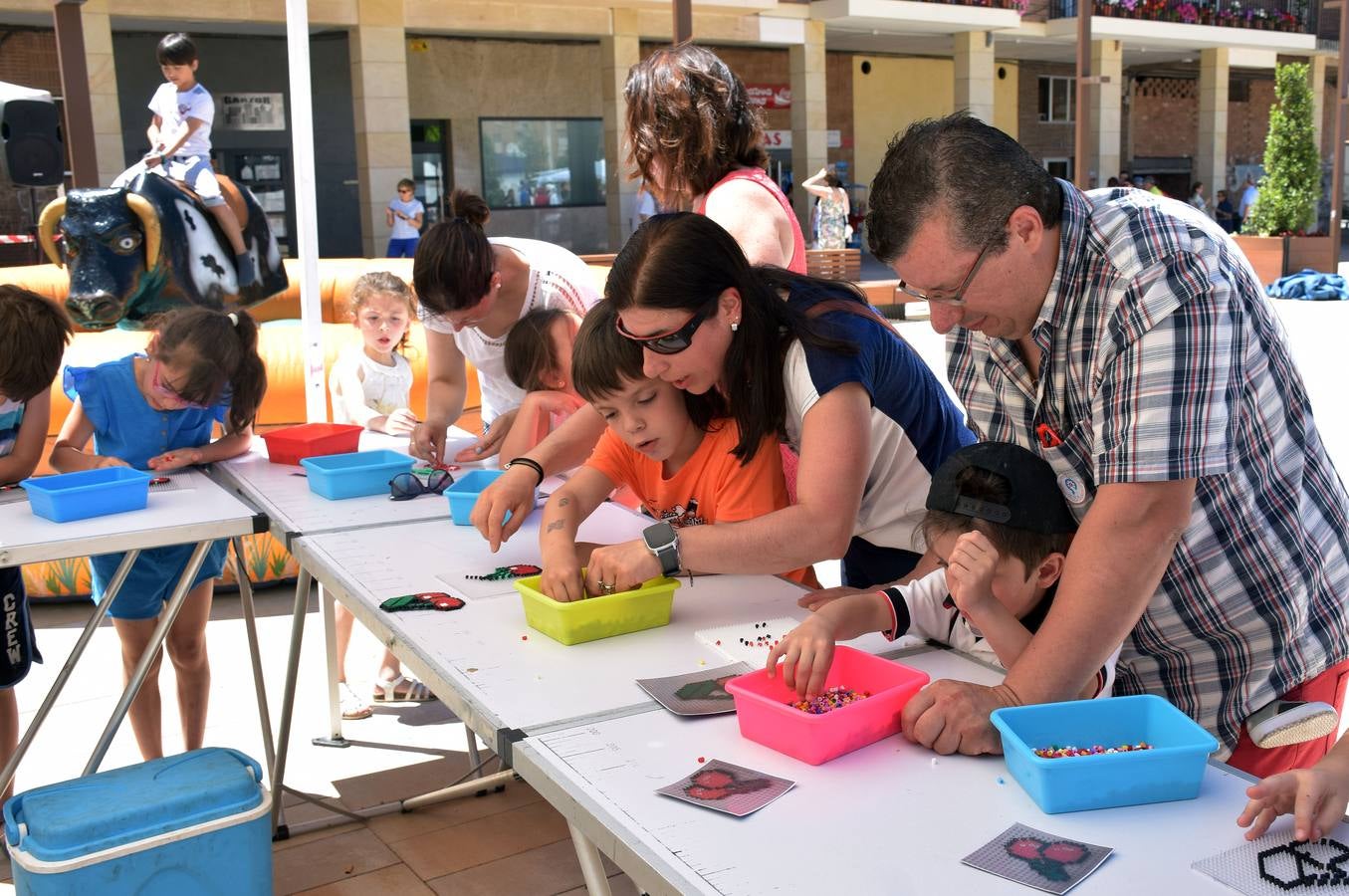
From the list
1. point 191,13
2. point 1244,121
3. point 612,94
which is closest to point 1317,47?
point 1244,121

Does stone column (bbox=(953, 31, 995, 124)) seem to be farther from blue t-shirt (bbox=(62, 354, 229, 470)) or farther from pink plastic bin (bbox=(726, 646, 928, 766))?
pink plastic bin (bbox=(726, 646, 928, 766))

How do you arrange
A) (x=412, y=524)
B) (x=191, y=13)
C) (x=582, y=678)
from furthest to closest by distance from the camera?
(x=191, y=13), (x=412, y=524), (x=582, y=678)

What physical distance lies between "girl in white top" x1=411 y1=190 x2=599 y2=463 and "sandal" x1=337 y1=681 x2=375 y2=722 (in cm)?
100

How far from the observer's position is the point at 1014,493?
1.73 metres

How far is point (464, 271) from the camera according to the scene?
3059 mm

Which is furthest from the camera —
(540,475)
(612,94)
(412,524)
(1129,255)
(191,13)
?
(612,94)

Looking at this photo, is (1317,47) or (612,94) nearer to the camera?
(612,94)

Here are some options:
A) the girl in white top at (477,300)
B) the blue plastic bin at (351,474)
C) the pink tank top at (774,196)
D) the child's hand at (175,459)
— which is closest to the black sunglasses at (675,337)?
the pink tank top at (774,196)

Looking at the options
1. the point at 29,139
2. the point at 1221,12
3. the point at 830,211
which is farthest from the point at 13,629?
the point at 1221,12

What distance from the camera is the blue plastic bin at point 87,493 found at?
108 inches

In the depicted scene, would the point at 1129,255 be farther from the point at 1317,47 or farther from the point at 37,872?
the point at 1317,47

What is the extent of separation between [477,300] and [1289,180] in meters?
17.7

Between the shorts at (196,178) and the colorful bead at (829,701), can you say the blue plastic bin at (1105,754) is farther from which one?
the shorts at (196,178)

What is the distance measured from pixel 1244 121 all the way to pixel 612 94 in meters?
18.4
